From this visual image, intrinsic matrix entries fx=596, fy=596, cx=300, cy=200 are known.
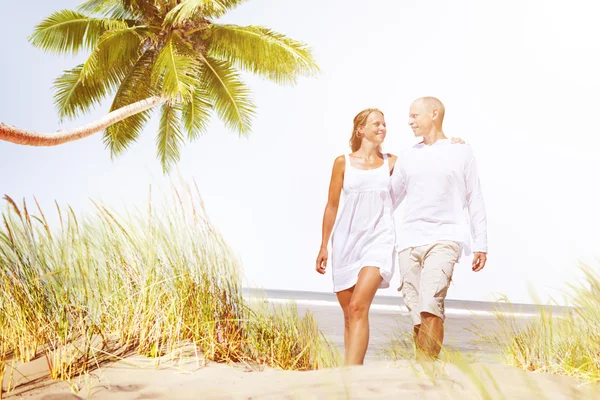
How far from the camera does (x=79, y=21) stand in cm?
1329

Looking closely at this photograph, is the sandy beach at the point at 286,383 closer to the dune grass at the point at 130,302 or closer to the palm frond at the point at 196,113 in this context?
the dune grass at the point at 130,302

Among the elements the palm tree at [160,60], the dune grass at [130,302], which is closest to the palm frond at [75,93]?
the palm tree at [160,60]

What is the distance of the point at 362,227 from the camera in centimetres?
441

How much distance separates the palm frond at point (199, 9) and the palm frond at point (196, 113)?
201 centimetres

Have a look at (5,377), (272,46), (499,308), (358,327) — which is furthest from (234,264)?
(272,46)

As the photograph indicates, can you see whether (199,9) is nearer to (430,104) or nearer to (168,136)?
(168,136)

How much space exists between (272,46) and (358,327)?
9171 millimetres

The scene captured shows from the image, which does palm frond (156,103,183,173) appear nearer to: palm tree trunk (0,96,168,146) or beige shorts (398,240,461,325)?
palm tree trunk (0,96,168,146)

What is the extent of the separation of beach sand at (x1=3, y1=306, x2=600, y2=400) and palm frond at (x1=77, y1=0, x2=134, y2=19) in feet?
39.6

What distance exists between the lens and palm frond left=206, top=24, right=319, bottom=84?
40.2ft

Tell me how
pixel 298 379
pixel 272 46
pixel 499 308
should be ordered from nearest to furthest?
1. pixel 298 379
2. pixel 499 308
3. pixel 272 46

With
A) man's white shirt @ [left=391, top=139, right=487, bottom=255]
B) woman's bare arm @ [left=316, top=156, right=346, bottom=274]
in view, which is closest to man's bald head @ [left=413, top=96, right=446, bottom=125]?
man's white shirt @ [left=391, top=139, right=487, bottom=255]

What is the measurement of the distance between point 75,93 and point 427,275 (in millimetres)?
11127

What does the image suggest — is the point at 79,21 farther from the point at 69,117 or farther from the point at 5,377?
the point at 5,377
